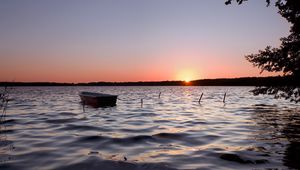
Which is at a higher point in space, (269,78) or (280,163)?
(269,78)

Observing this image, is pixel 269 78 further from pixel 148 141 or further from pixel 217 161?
pixel 217 161

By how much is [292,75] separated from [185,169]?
55.8 feet

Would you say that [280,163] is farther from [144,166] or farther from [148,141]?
[148,141]

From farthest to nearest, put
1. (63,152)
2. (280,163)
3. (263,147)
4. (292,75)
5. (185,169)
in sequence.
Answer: (292,75) < (263,147) < (63,152) < (280,163) < (185,169)

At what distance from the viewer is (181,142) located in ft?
44.0

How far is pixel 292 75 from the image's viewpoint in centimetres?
2198

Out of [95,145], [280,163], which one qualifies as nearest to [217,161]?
[280,163]

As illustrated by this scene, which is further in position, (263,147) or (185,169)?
(263,147)

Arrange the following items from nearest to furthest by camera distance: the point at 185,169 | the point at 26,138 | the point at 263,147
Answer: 1. the point at 185,169
2. the point at 263,147
3. the point at 26,138

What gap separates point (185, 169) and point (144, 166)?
54.1 inches

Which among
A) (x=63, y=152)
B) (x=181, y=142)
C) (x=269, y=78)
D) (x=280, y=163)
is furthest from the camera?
(x=269, y=78)

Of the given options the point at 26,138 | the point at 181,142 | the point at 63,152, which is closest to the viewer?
the point at 63,152

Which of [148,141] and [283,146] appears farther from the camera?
[148,141]

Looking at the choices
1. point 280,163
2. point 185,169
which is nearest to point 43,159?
point 185,169
